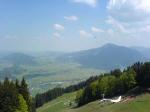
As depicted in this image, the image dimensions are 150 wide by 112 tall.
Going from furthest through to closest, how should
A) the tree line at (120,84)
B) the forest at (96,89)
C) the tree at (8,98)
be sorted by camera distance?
the tree line at (120,84), the forest at (96,89), the tree at (8,98)

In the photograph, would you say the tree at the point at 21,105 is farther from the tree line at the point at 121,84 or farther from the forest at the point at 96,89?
the tree line at the point at 121,84

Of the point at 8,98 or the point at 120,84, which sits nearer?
the point at 8,98

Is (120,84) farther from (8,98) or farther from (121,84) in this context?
(8,98)

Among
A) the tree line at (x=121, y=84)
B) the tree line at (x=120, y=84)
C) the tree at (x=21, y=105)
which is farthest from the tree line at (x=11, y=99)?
the tree line at (x=120, y=84)

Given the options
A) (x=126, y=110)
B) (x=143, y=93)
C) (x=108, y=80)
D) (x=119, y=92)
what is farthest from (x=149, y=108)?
(x=108, y=80)

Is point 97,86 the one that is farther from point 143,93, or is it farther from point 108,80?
point 143,93

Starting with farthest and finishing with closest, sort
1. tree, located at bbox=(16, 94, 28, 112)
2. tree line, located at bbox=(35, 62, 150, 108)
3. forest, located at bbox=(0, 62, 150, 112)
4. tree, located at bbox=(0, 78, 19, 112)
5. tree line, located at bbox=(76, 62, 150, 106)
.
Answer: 1. tree line, located at bbox=(35, 62, 150, 108)
2. tree line, located at bbox=(76, 62, 150, 106)
3. tree, located at bbox=(16, 94, 28, 112)
4. forest, located at bbox=(0, 62, 150, 112)
5. tree, located at bbox=(0, 78, 19, 112)

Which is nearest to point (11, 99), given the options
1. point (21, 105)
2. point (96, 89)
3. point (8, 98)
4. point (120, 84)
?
point (8, 98)

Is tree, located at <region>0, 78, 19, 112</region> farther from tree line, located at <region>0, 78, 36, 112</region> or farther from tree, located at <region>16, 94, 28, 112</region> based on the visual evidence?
tree, located at <region>16, 94, 28, 112</region>

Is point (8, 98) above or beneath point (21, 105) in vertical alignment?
above

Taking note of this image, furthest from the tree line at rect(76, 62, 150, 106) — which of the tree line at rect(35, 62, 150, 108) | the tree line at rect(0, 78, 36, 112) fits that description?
the tree line at rect(0, 78, 36, 112)

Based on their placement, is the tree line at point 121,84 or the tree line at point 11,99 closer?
the tree line at point 11,99
